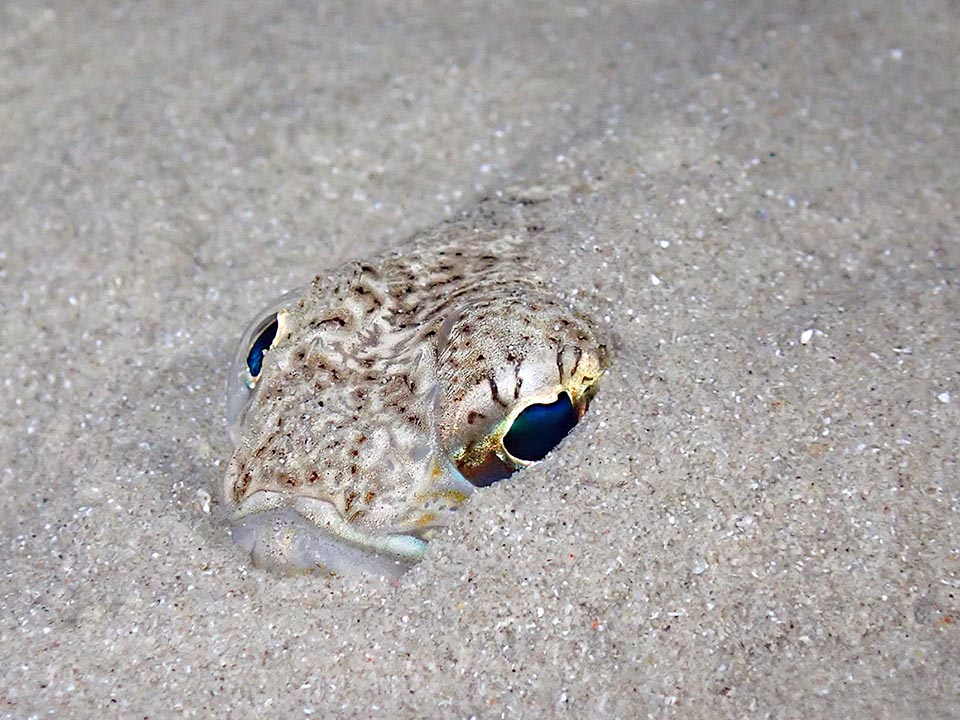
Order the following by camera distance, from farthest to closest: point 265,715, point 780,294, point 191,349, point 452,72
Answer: point 452,72 < point 191,349 < point 780,294 < point 265,715

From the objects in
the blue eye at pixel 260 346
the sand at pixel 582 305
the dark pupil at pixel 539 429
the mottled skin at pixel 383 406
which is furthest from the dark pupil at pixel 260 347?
the dark pupil at pixel 539 429

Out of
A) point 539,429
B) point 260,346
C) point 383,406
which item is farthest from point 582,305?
point 260,346

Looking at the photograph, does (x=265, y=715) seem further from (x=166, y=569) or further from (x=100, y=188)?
(x=100, y=188)

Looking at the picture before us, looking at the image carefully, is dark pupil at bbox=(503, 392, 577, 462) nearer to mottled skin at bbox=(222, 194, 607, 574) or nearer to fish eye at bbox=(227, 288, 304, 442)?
mottled skin at bbox=(222, 194, 607, 574)

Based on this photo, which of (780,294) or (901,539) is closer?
(901,539)

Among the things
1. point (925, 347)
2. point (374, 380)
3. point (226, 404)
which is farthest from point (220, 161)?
point (925, 347)

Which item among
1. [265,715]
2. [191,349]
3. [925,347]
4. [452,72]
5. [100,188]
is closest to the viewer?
[265,715]
